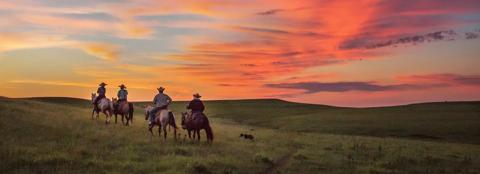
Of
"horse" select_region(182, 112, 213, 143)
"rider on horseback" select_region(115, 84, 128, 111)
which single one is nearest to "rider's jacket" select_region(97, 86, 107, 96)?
"rider on horseback" select_region(115, 84, 128, 111)

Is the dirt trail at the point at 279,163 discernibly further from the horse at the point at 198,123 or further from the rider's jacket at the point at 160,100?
the rider's jacket at the point at 160,100

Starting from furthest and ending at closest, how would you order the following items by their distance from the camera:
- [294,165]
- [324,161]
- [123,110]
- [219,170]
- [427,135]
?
[427,135]
[123,110]
[324,161]
[294,165]
[219,170]

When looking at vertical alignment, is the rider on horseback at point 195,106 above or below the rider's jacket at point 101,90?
below

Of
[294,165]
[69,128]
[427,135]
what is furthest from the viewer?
[427,135]

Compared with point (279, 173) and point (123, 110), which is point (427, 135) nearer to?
point (123, 110)

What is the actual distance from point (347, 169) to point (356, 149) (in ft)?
35.8

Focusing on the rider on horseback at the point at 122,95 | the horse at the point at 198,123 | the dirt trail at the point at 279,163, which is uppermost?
the rider on horseback at the point at 122,95

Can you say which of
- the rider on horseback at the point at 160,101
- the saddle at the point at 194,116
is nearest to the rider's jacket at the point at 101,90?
the rider on horseback at the point at 160,101

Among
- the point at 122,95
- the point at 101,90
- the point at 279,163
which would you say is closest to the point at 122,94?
the point at 122,95

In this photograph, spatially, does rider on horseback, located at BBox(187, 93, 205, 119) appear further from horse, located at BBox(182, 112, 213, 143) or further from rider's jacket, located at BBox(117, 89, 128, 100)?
rider's jacket, located at BBox(117, 89, 128, 100)

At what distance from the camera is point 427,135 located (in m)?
56.5

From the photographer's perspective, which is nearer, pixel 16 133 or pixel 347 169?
pixel 347 169

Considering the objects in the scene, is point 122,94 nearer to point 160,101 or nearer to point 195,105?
point 160,101

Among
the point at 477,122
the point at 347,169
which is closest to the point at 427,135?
the point at 477,122
